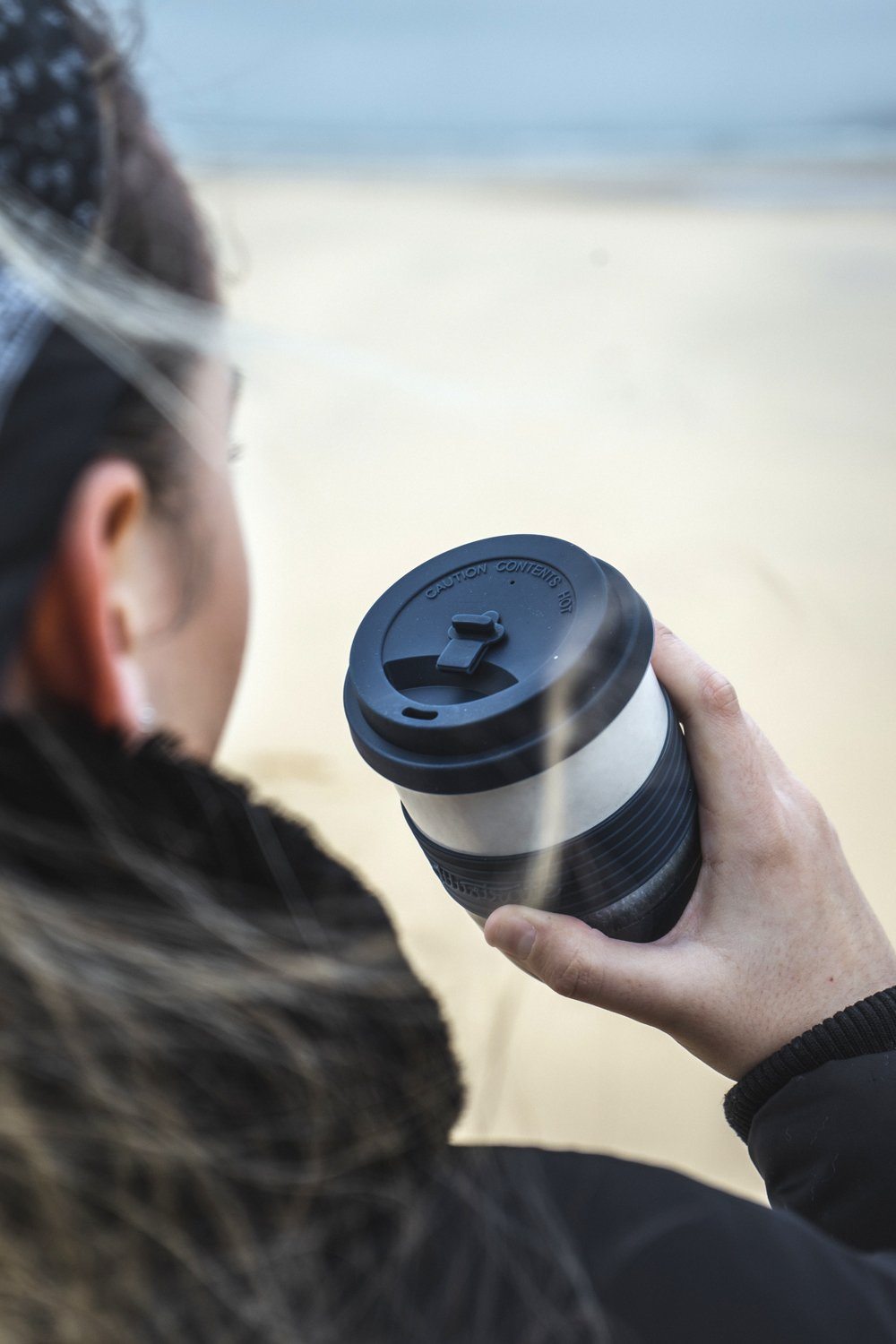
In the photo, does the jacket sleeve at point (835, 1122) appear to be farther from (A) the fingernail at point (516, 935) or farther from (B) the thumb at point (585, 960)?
(A) the fingernail at point (516, 935)

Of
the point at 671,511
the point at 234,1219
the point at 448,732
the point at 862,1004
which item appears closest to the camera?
the point at 234,1219

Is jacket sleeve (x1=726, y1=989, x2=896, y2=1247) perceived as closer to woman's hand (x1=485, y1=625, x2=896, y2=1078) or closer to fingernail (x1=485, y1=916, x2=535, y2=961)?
woman's hand (x1=485, y1=625, x2=896, y2=1078)

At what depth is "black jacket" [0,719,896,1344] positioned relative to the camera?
0.56 metres

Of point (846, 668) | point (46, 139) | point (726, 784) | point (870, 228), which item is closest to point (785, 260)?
point (870, 228)

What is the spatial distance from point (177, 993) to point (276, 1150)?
103mm

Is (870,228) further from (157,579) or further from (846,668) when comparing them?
(157,579)

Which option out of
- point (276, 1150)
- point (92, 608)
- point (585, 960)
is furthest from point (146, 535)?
point (585, 960)

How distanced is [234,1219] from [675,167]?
20.9ft

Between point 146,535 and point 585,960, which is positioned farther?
point 585,960

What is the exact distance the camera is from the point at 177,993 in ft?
1.95

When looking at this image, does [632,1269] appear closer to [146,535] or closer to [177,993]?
[177,993]

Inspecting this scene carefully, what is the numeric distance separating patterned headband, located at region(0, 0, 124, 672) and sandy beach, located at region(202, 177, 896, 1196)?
0.69m

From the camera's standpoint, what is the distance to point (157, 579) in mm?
651

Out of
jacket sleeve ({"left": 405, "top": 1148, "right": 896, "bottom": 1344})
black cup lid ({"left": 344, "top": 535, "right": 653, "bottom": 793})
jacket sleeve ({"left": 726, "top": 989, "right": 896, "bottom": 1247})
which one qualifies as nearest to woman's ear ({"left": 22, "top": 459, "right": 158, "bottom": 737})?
black cup lid ({"left": 344, "top": 535, "right": 653, "bottom": 793})
